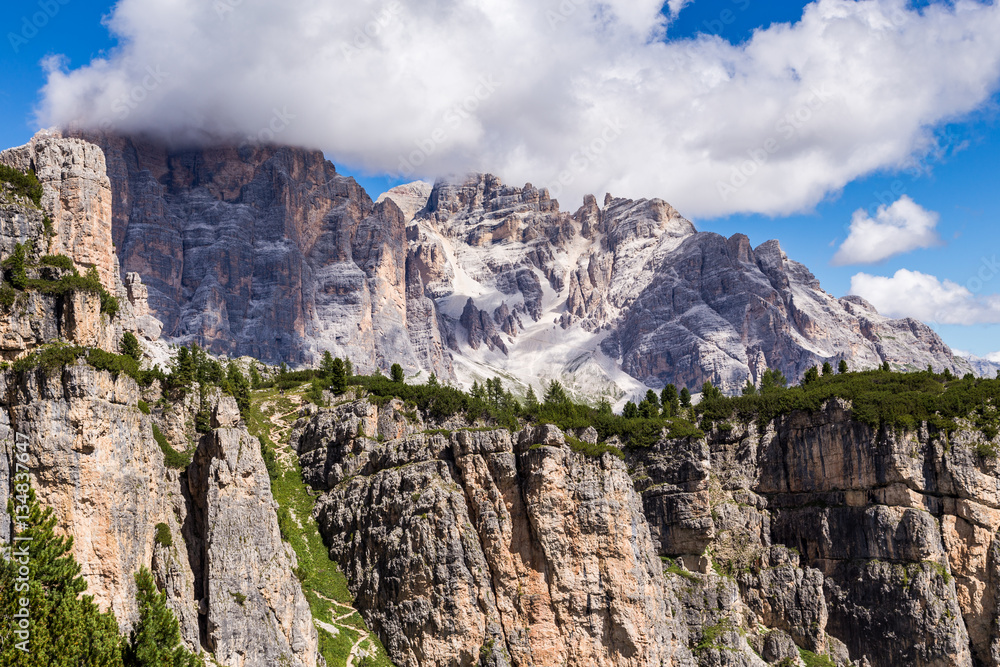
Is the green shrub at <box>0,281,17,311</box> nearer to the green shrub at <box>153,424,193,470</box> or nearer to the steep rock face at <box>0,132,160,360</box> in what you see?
the steep rock face at <box>0,132,160,360</box>

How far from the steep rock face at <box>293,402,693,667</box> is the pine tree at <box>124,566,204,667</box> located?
95.5 feet

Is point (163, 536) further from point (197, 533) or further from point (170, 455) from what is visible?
point (170, 455)

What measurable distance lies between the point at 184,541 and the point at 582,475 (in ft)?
149

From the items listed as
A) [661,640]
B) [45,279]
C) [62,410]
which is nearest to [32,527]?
[62,410]

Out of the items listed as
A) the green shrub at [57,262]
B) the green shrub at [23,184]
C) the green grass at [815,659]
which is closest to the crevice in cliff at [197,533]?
the green shrub at [57,262]

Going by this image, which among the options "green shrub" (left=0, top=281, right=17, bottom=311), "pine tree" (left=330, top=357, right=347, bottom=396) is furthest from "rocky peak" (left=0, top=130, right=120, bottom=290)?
"pine tree" (left=330, top=357, right=347, bottom=396)

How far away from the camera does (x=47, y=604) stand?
56062 mm

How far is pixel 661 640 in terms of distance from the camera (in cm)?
9975

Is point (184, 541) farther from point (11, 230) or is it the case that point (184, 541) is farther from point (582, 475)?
point (582, 475)

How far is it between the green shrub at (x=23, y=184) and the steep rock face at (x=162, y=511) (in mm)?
25631

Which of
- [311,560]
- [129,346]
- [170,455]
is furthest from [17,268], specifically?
[311,560]

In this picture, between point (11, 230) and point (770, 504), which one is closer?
point (11, 230)

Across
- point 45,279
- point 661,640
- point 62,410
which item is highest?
point 45,279

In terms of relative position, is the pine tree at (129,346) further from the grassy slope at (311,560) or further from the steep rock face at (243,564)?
the grassy slope at (311,560)
